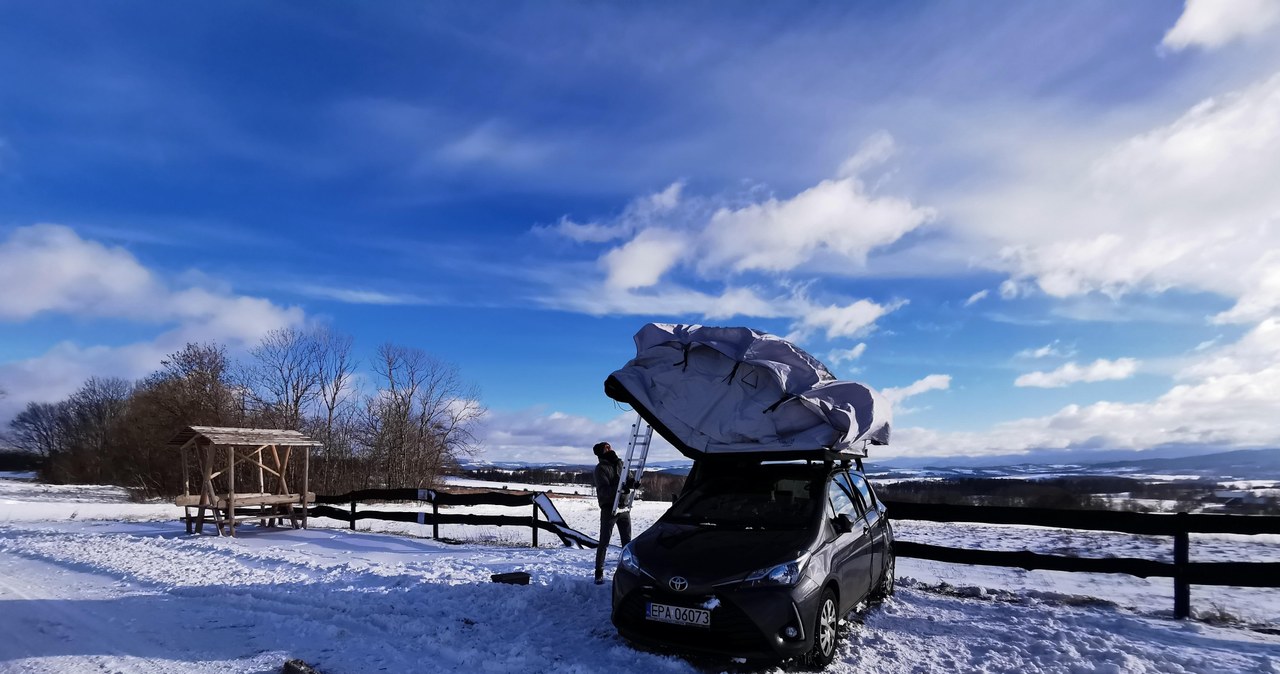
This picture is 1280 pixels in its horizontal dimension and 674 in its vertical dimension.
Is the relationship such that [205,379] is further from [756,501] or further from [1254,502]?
[1254,502]

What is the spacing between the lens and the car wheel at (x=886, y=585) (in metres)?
7.75

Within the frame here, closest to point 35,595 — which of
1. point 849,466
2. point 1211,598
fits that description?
point 849,466

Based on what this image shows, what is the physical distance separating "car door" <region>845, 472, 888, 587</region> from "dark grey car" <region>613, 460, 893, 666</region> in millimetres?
54

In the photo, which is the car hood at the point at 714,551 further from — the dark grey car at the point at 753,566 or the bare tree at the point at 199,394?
the bare tree at the point at 199,394

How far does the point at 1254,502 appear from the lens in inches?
647

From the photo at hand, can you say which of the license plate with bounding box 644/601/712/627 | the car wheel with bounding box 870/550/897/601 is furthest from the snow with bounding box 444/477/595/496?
the license plate with bounding box 644/601/712/627

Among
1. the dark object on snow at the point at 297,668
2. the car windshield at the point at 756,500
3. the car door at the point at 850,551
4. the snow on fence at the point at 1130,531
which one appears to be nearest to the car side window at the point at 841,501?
the car door at the point at 850,551

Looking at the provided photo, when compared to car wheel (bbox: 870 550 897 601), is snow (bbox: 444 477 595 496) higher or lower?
lower

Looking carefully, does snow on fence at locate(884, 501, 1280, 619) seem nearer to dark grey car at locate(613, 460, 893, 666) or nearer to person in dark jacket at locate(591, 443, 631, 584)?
dark grey car at locate(613, 460, 893, 666)

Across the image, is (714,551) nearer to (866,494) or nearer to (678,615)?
(678,615)

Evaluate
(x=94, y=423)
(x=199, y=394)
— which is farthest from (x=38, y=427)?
(x=199, y=394)

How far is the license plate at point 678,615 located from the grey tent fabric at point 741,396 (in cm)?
192

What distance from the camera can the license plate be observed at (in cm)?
527

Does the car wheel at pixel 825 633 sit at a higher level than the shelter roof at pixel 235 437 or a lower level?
lower
